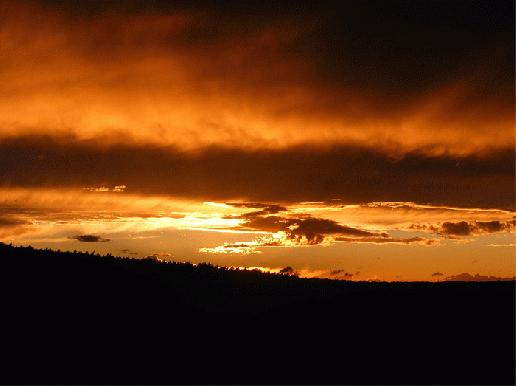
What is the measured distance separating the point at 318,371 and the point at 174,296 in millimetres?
14468

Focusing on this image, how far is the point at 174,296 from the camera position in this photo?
33344 millimetres

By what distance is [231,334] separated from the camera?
26.9m

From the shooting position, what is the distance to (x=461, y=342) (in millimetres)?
23781

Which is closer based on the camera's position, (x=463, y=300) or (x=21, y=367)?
(x=21, y=367)

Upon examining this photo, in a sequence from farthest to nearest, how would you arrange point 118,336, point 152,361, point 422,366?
point 118,336
point 152,361
point 422,366

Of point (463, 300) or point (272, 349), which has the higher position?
point (463, 300)

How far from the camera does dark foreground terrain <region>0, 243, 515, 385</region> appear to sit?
21.9 metres

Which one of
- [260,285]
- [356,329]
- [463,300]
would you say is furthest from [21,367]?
[463,300]

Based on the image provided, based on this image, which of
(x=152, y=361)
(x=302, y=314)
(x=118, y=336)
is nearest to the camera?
(x=152, y=361)

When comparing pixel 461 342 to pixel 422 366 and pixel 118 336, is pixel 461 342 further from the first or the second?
pixel 118 336

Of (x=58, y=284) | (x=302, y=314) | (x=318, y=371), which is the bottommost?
(x=318, y=371)

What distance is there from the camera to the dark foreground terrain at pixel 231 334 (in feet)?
71.8

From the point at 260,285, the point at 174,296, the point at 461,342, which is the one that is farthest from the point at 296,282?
the point at 461,342

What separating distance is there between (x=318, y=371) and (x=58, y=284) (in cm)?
1858
